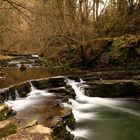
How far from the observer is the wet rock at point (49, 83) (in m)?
13.8

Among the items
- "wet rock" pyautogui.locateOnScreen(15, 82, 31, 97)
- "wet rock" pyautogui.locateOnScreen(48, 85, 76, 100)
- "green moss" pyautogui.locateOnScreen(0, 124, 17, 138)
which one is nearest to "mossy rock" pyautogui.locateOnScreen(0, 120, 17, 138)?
"green moss" pyautogui.locateOnScreen(0, 124, 17, 138)

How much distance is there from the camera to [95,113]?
36.8 feet

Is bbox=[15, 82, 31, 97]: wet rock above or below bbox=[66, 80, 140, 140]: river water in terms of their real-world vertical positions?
above

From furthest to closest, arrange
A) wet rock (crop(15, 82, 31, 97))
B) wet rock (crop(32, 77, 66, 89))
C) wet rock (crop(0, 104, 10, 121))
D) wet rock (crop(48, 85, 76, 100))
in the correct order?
wet rock (crop(32, 77, 66, 89)) < wet rock (crop(15, 82, 31, 97)) < wet rock (crop(48, 85, 76, 100)) < wet rock (crop(0, 104, 10, 121))

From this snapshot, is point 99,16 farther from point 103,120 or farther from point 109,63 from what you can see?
point 103,120

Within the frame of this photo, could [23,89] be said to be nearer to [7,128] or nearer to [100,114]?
[100,114]

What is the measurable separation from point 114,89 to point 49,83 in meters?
3.15

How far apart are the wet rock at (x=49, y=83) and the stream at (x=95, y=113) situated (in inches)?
13.8

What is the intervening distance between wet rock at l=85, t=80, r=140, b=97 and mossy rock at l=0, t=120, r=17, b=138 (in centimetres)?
682

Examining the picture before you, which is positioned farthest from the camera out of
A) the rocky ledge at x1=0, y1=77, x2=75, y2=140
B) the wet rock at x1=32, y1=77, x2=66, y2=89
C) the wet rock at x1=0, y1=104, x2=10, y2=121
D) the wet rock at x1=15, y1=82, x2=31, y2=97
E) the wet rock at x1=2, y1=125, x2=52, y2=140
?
the wet rock at x1=32, y1=77, x2=66, y2=89

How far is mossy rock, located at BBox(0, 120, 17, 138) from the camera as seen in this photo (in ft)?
21.5

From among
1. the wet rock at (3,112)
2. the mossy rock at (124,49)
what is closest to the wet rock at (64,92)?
the wet rock at (3,112)

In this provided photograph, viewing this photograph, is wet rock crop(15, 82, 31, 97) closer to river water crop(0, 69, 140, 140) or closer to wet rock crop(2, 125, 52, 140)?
river water crop(0, 69, 140, 140)

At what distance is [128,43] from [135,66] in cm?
152
